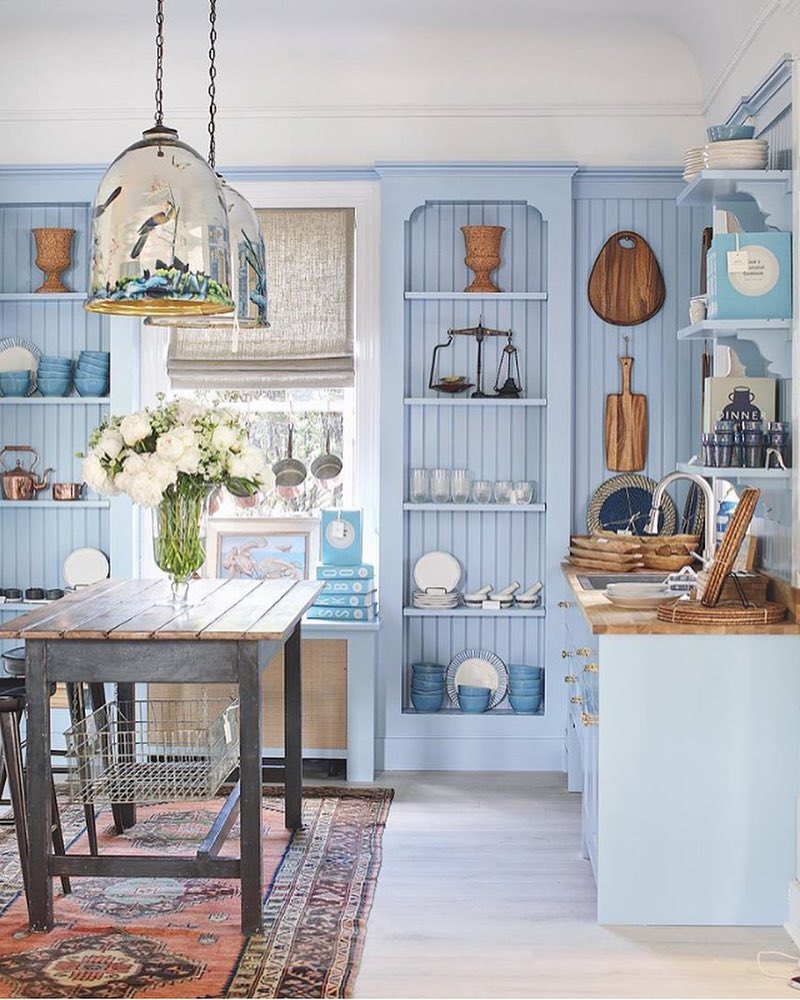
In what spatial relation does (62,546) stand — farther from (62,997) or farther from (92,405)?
(62,997)

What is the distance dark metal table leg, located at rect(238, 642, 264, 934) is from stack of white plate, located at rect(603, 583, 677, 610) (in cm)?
120

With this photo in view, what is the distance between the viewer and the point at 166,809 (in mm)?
4871

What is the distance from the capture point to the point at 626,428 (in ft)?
18.3

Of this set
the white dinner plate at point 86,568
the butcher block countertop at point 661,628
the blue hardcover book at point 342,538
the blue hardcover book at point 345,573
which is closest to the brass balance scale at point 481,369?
the blue hardcover book at point 342,538

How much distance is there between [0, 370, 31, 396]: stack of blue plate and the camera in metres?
5.65

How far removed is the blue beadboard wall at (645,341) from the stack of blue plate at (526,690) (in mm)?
756

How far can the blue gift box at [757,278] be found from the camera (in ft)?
13.0

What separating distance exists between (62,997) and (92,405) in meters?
3.03

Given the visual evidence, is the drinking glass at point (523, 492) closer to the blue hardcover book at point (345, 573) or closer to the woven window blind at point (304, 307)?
the blue hardcover book at point (345, 573)

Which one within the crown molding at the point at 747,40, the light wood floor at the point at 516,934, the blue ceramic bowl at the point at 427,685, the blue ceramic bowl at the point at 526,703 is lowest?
the light wood floor at the point at 516,934

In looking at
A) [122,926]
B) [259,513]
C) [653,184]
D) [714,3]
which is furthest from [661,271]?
[122,926]

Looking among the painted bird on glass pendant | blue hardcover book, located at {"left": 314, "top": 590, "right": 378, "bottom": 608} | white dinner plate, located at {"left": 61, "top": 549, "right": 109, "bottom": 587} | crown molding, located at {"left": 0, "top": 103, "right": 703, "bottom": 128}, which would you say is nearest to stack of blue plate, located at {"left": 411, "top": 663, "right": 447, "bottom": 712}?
blue hardcover book, located at {"left": 314, "top": 590, "right": 378, "bottom": 608}

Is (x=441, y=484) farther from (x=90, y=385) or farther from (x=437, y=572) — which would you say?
(x=90, y=385)

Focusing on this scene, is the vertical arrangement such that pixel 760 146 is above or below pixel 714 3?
below
